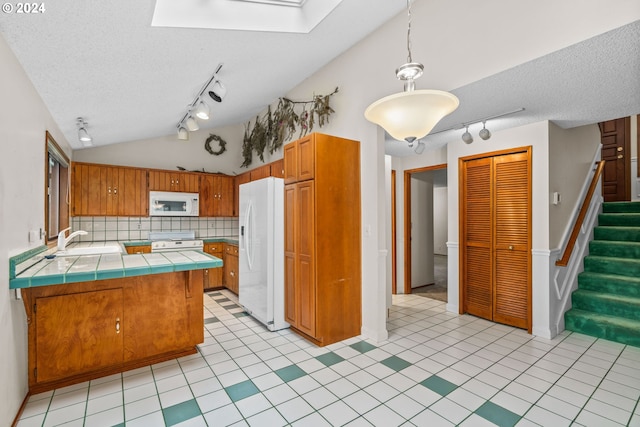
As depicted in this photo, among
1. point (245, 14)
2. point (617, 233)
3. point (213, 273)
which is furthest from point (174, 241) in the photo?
point (617, 233)

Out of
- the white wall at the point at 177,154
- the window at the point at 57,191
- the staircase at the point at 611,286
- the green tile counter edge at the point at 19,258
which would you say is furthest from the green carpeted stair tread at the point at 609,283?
the window at the point at 57,191

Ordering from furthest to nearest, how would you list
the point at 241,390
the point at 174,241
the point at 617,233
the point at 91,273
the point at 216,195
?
the point at 216,195 → the point at 174,241 → the point at 617,233 → the point at 241,390 → the point at 91,273

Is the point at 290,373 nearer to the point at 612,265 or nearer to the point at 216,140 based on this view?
the point at 612,265

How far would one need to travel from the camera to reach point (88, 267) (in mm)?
2285

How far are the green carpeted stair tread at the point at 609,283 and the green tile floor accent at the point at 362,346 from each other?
294cm

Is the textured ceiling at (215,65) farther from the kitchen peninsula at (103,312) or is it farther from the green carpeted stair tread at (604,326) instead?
the green carpeted stair tread at (604,326)

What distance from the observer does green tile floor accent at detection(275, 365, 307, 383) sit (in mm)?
2432

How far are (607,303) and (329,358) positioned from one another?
326cm

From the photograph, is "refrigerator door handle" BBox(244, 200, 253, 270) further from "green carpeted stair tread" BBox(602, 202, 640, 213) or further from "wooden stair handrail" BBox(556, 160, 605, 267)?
"green carpeted stair tread" BBox(602, 202, 640, 213)

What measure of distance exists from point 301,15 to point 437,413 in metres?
3.21

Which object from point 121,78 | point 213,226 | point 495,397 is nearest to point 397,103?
point 495,397

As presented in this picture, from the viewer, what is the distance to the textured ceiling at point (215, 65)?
1.77 metres

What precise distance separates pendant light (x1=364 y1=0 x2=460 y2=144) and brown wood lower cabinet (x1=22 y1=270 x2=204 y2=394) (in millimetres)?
2199

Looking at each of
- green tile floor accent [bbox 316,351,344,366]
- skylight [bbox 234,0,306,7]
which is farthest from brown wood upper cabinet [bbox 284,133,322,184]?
green tile floor accent [bbox 316,351,344,366]
